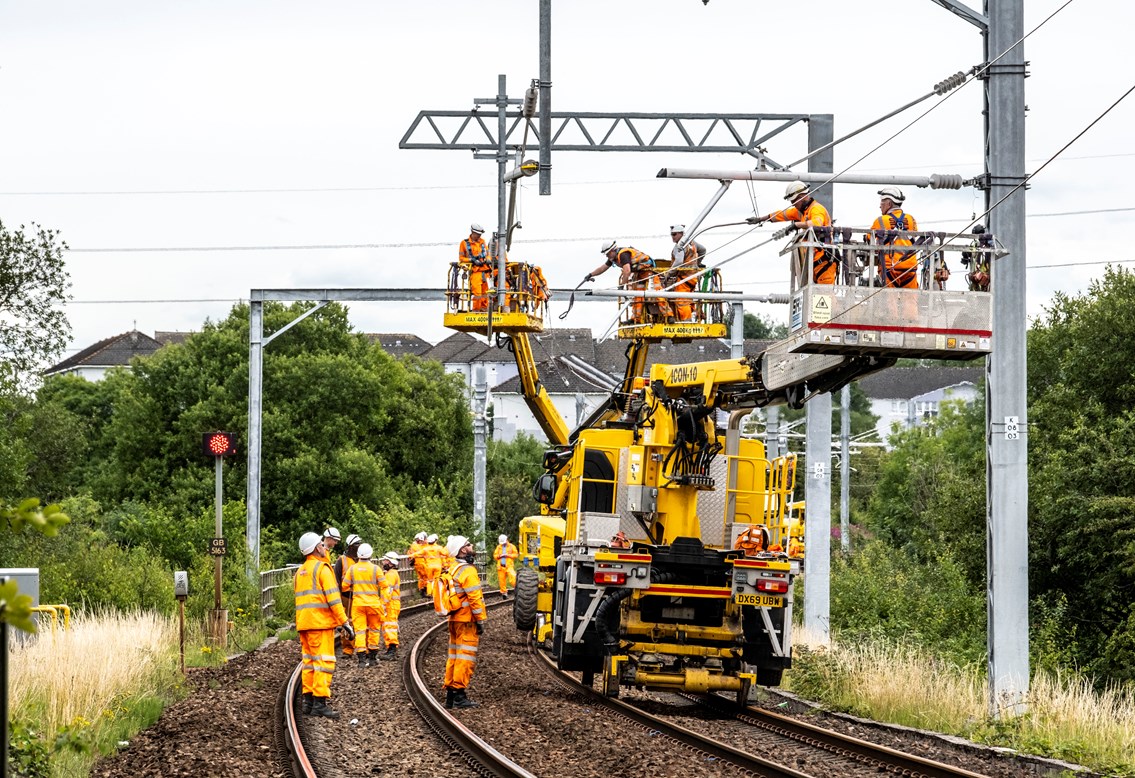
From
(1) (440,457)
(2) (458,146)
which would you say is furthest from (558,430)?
(1) (440,457)

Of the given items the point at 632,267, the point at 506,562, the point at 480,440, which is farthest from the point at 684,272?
the point at 480,440

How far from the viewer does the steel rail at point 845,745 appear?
1165 cm

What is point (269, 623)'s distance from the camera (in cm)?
2703

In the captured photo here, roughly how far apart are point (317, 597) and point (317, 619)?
0.21 metres

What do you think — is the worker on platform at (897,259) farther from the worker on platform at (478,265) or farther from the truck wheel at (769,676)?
the worker on platform at (478,265)

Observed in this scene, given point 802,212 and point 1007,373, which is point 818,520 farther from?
point 802,212

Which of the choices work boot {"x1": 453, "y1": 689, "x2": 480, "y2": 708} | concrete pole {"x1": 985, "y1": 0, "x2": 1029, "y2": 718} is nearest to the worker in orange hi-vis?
work boot {"x1": 453, "y1": 689, "x2": 480, "y2": 708}

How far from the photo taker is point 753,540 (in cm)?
1628

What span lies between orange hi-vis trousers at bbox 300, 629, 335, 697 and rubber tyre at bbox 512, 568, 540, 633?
904 centimetres

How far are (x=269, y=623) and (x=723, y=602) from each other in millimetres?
13192

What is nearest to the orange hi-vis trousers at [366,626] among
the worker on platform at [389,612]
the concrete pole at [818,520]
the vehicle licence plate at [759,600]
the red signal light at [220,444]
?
the worker on platform at [389,612]

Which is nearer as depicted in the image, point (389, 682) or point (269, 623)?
point (389, 682)

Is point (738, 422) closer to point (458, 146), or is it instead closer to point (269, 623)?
point (458, 146)

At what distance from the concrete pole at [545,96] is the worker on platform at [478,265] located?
4.86 m
